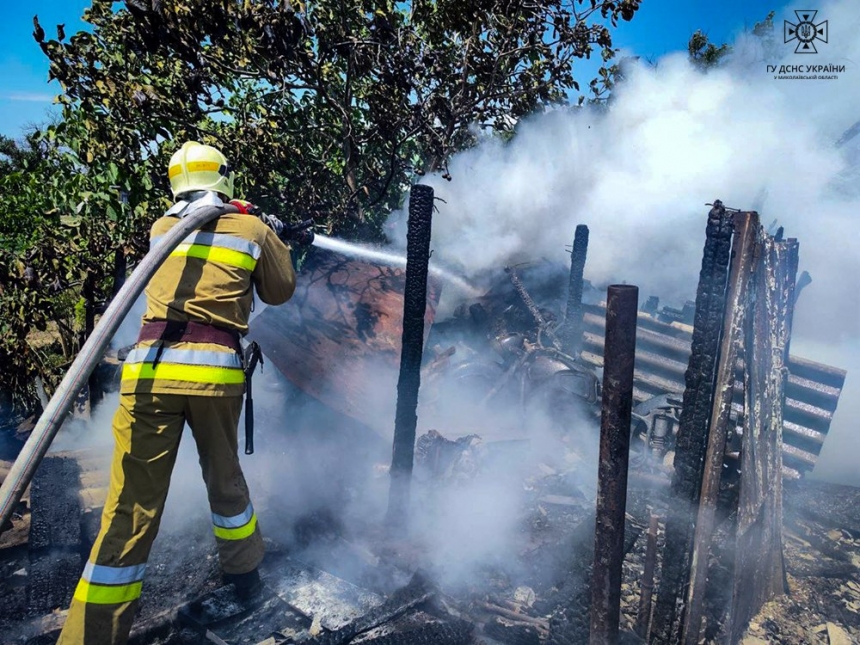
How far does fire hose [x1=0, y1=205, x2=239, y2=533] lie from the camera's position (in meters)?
2.07

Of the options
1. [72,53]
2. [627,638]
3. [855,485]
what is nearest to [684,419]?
[627,638]

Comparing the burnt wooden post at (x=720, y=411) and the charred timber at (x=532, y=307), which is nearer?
the burnt wooden post at (x=720, y=411)

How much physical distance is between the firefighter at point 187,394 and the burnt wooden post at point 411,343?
0.84m

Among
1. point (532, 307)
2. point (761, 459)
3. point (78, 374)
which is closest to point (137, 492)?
point (78, 374)

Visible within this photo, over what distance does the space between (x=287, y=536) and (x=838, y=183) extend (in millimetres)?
14967

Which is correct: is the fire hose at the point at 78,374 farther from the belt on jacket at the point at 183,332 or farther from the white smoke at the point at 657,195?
the white smoke at the point at 657,195

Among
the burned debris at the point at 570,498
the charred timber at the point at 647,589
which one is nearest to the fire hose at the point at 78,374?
the burned debris at the point at 570,498

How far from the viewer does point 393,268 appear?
593cm

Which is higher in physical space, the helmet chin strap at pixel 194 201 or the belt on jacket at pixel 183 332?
the helmet chin strap at pixel 194 201

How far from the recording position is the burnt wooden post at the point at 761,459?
3162 mm

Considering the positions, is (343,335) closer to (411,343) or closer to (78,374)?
(411,343)

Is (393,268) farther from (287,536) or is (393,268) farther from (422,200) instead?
(287,536)

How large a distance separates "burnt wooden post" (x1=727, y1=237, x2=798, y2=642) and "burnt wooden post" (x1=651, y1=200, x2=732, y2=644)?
1.57 ft

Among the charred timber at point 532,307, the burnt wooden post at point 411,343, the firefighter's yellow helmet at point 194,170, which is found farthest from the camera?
the charred timber at point 532,307
